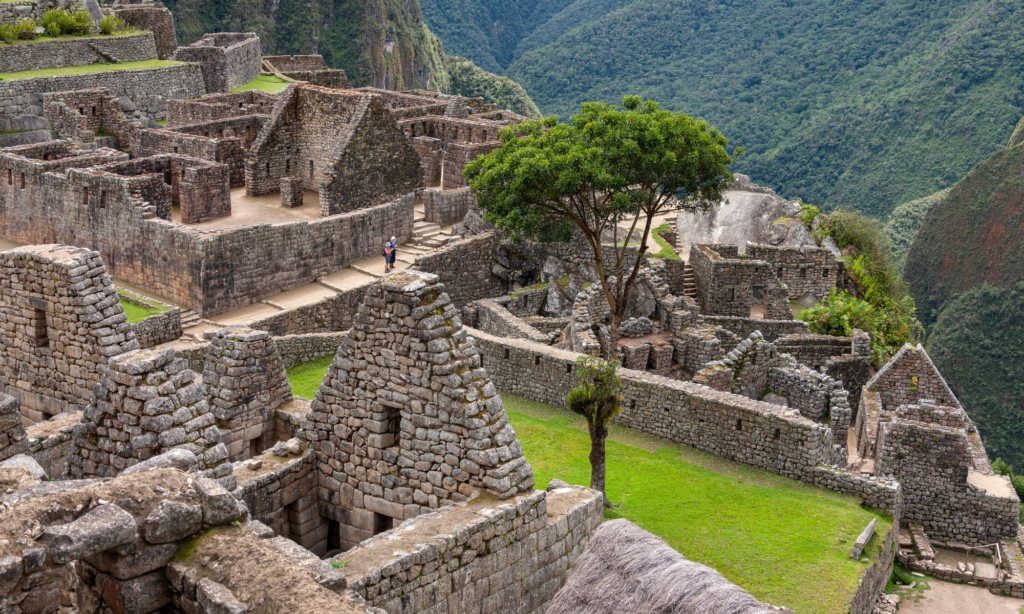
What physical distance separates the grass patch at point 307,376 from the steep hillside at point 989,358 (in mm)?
35394

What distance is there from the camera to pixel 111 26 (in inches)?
1309

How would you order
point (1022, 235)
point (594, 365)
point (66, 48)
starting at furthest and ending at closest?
point (1022, 235) < point (66, 48) < point (594, 365)

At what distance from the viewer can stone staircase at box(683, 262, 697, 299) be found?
25203mm

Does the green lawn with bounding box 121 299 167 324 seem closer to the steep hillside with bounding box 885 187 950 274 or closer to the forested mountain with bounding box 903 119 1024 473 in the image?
the forested mountain with bounding box 903 119 1024 473

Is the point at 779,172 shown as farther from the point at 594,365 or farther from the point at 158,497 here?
the point at 158,497

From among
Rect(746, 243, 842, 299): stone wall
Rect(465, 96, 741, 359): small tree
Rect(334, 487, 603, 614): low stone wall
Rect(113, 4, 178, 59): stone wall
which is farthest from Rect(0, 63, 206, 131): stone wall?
Rect(334, 487, 603, 614): low stone wall

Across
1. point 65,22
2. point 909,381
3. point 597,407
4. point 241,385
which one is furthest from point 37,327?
point 65,22

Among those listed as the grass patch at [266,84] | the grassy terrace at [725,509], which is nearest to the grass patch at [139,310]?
the grassy terrace at [725,509]

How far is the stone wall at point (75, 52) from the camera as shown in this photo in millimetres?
28828

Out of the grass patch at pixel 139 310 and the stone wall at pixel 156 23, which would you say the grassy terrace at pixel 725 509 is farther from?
the stone wall at pixel 156 23

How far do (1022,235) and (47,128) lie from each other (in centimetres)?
5593

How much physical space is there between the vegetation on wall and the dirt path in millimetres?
8141

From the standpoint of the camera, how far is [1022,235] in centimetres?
6381

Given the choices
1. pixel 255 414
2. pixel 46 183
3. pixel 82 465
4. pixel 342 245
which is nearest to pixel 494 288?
pixel 342 245
